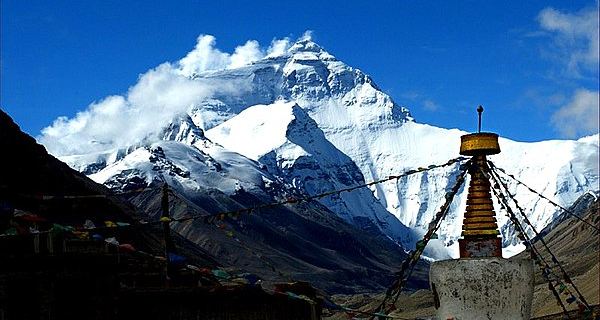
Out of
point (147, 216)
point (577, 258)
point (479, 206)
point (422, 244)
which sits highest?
point (147, 216)

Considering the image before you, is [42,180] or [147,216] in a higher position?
[147,216]

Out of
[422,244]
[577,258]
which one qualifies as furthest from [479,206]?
[577,258]

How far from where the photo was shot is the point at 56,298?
20.8 metres

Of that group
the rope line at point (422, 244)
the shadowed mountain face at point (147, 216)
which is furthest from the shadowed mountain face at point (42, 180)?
the rope line at point (422, 244)

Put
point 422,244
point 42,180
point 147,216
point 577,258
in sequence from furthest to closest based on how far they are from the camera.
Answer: point 147,216, point 577,258, point 42,180, point 422,244

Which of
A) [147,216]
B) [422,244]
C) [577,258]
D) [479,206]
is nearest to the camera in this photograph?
[479,206]

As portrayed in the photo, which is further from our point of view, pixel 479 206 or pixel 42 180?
pixel 42 180

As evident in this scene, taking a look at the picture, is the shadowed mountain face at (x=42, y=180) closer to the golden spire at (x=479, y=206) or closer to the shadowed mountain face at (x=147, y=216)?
the shadowed mountain face at (x=147, y=216)

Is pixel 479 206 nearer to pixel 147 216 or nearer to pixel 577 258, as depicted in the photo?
pixel 577 258

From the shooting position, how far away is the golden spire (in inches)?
311

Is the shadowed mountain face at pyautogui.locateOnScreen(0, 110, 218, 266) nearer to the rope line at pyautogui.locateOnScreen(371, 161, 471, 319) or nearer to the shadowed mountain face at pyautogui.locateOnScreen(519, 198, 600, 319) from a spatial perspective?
the shadowed mountain face at pyautogui.locateOnScreen(519, 198, 600, 319)

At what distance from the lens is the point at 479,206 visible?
26.5ft

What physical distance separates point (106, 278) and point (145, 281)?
17.7 feet

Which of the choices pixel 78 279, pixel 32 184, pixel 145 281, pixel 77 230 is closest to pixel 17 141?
pixel 32 184
